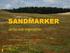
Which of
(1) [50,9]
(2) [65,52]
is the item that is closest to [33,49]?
(2) [65,52]

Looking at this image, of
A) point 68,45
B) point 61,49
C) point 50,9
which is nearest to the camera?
point 61,49

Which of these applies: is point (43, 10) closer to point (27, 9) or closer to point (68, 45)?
point (27, 9)

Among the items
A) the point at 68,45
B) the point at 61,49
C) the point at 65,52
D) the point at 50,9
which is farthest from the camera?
the point at 50,9

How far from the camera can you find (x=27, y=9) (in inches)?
6511

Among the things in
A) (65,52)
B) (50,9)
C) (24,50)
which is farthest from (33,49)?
(50,9)

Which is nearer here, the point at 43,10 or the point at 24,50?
the point at 24,50

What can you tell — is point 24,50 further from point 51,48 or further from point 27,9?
point 27,9

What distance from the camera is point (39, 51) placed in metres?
30.1

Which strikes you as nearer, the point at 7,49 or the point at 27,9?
the point at 7,49

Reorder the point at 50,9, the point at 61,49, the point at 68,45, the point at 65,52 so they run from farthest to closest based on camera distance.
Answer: the point at 50,9, the point at 68,45, the point at 61,49, the point at 65,52

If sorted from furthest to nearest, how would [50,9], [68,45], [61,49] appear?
[50,9], [68,45], [61,49]

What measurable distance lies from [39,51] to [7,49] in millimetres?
3594

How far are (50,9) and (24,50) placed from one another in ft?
414

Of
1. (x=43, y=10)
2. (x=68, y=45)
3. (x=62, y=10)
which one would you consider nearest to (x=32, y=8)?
(x=43, y=10)
